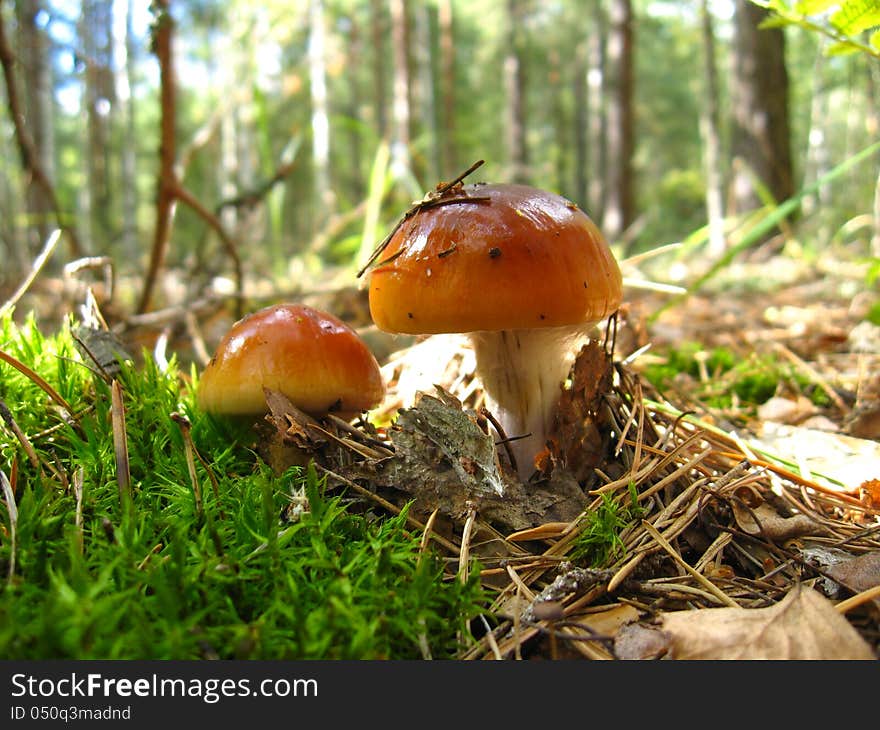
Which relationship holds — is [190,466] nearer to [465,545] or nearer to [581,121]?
[465,545]

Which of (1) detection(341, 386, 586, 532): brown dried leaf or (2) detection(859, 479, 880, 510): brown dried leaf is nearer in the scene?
(1) detection(341, 386, 586, 532): brown dried leaf

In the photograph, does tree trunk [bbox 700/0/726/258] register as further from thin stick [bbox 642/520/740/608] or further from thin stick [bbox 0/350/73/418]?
thin stick [bbox 0/350/73/418]

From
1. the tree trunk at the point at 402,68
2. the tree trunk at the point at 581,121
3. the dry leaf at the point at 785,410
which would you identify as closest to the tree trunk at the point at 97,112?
the tree trunk at the point at 402,68

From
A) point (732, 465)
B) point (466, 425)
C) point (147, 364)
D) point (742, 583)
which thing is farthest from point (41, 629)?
point (732, 465)

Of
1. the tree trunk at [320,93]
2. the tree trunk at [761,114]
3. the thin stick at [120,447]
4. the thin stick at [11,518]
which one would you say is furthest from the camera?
the tree trunk at [320,93]

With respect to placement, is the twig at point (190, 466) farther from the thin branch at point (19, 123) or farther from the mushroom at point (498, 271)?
the thin branch at point (19, 123)

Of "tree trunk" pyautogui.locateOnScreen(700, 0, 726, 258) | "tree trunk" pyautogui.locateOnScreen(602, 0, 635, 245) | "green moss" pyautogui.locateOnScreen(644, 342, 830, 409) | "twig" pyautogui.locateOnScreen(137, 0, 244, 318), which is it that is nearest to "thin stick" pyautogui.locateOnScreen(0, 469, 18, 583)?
"twig" pyautogui.locateOnScreen(137, 0, 244, 318)

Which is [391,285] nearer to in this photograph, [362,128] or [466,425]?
[466,425]
